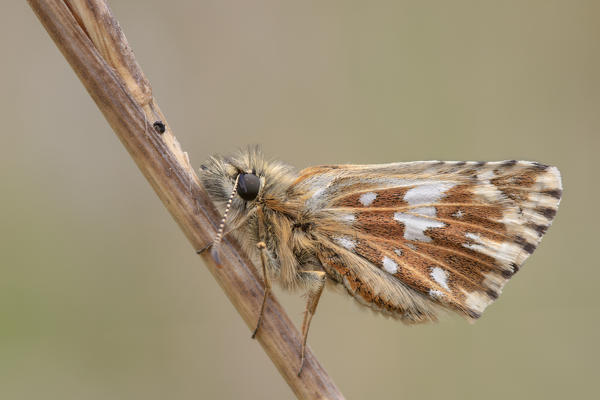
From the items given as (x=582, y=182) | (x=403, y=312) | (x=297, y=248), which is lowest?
(x=582, y=182)

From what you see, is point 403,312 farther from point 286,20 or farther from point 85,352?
point 286,20

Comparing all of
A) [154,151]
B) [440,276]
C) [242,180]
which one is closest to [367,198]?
[440,276]

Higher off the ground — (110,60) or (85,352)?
(110,60)

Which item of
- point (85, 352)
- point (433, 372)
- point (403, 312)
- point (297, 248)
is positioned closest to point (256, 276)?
point (297, 248)

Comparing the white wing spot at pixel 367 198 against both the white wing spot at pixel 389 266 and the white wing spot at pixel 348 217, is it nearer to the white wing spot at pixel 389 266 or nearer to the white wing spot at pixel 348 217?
the white wing spot at pixel 348 217

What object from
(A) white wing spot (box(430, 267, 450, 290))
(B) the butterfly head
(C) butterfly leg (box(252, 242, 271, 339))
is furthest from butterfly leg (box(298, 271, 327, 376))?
(A) white wing spot (box(430, 267, 450, 290))

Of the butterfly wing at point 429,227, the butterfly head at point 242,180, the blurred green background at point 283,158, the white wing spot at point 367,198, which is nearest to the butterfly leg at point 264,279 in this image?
the butterfly head at point 242,180

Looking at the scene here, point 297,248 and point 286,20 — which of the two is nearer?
point 297,248
